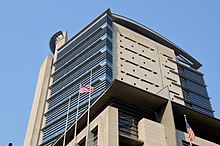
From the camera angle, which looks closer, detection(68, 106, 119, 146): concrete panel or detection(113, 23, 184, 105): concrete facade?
detection(68, 106, 119, 146): concrete panel

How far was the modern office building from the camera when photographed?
96.0ft

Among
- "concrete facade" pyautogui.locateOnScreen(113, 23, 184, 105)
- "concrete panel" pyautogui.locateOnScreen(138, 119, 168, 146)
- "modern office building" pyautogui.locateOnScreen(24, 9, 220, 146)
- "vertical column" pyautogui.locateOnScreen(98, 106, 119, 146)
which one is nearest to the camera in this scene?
"vertical column" pyautogui.locateOnScreen(98, 106, 119, 146)

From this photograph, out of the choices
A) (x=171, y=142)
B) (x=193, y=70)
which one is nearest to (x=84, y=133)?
(x=171, y=142)

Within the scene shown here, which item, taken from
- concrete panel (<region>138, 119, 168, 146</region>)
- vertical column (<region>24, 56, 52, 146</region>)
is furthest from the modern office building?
vertical column (<region>24, 56, 52, 146</region>)

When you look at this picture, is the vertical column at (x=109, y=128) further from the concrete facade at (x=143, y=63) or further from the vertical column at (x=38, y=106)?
the vertical column at (x=38, y=106)

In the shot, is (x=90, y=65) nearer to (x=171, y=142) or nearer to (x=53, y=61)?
(x=53, y=61)

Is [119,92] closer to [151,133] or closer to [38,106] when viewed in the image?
[151,133]

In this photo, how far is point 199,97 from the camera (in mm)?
71625

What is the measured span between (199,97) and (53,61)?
116 feet

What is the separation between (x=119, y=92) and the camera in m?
30.9

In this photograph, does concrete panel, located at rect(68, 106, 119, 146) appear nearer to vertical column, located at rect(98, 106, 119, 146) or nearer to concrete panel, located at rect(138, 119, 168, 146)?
vertical column, located at rect(98, 106, 119, 146)

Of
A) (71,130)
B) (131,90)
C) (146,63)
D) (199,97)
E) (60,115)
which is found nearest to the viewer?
(131,90)

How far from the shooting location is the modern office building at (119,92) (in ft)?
96.0

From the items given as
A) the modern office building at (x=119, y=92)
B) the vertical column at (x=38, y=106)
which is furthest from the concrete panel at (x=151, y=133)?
the vertical column at (x=38, y=106)
